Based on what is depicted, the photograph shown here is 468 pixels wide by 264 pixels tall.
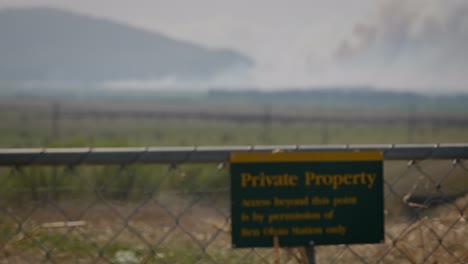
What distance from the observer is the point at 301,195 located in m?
2.84

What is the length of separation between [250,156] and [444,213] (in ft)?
6.64

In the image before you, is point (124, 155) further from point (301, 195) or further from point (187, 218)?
point (187, 218)

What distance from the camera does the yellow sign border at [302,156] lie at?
9.19ft

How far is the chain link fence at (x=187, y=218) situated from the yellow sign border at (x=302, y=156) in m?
0.07

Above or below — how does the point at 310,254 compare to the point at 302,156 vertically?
below

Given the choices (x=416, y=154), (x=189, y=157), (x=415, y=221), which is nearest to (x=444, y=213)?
(x=415, y=221)

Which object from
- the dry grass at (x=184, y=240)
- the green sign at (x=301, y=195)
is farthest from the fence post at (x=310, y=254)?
the dry grass at (x=184, y=240)

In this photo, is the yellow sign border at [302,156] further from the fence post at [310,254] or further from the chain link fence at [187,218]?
the fence post at [310,254]

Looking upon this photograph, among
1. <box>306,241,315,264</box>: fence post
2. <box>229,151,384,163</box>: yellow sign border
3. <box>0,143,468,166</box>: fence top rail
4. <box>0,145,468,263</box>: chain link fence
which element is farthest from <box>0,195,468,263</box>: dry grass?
<box>229,151,384,163</box>: yellow sign border

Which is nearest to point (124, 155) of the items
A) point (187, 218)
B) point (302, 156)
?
point (302, 156)

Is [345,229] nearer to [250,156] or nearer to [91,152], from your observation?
[250,156]

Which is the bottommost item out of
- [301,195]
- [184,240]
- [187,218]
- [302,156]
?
[187,218]

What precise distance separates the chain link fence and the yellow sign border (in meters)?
0.07

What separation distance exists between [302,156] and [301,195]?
0.47ft
